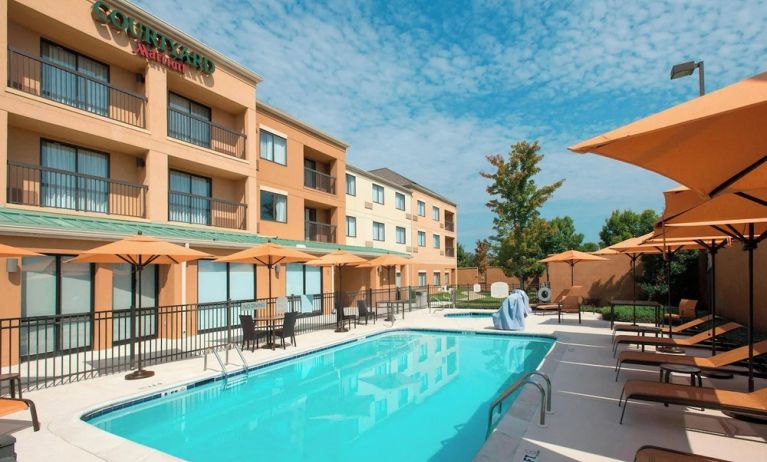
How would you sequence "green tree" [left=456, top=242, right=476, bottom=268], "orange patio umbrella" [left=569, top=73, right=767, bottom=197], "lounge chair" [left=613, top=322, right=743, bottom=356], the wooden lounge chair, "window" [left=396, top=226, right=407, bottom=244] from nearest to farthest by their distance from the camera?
1. "orange patio umbrella" [left=569, top=73, right=767, bottom=197]
2. the wooden lounge chair
3. "lounge chair" [left=613, top=322, right=743, bottom=356]
4. "window" [left=396, top=226, right=407, bottom=244]
5. "green tree" [left=456, top=242, right=476, bottom=268]

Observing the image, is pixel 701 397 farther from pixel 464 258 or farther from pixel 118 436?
pixel 464 258

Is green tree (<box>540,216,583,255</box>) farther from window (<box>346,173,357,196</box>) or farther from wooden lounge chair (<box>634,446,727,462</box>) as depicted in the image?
wooden lounge chair (<box>634,446,727,462</box>)

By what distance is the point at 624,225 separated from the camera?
114ft

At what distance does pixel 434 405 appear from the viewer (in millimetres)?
8297

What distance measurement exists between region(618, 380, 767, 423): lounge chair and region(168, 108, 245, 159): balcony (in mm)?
17150

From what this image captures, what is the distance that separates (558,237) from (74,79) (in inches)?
1226

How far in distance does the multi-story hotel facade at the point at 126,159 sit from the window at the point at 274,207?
2.8 inches

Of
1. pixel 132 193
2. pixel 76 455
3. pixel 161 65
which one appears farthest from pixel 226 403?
pixel 161 65

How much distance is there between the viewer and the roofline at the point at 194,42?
1446 centimetres

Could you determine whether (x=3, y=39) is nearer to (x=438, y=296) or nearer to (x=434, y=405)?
(x=434, y=405)

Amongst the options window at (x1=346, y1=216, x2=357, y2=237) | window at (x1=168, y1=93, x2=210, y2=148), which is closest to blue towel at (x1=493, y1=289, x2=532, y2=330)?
window at (x1=168, y1=93, x2=210, y2=148)

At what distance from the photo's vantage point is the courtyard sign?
13.8 m

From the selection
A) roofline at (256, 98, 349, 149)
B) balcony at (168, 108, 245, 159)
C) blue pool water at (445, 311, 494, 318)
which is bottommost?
blue pool water at (445, 311, 494, 318)

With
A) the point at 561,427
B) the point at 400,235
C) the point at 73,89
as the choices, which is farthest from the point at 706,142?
the point at 400,235
